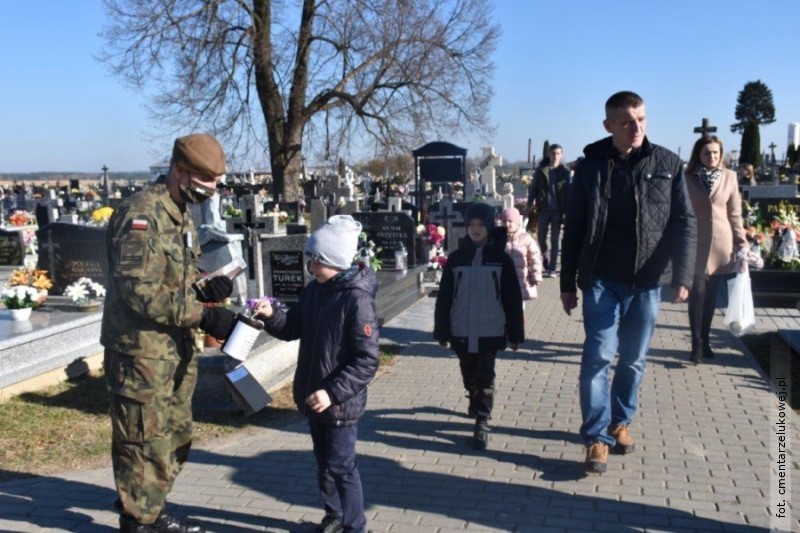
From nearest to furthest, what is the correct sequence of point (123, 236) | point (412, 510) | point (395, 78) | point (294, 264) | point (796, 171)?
point (123, 236), point (412, 510), point (294, 264), point (395, 78), point (796, 171)

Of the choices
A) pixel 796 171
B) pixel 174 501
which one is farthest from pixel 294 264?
pixel 796 171

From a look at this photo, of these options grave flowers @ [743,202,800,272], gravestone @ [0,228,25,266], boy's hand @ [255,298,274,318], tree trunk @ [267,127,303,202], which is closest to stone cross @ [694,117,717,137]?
grave flowers @ [743,202,800,272]

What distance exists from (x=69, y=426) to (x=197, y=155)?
2.95 m

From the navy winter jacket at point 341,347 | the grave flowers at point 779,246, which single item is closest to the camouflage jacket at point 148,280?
the navy winter jacket at point 341,347

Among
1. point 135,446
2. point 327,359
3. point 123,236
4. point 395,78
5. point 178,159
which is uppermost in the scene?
point 395,78

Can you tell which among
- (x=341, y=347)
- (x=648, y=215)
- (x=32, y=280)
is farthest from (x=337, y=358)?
(x=32, y=280)

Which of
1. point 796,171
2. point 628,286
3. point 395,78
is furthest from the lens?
point 796,171

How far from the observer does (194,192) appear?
3.52m

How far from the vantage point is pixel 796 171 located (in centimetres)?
3158

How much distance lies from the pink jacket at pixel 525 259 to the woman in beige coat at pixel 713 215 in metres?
1.34

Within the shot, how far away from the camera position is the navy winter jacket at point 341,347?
3.43 metres

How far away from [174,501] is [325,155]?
74.6 ft

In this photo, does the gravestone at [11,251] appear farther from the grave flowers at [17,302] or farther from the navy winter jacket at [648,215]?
the navy winter jacket at [648,215]

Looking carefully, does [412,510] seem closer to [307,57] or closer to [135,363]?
[135,363]
